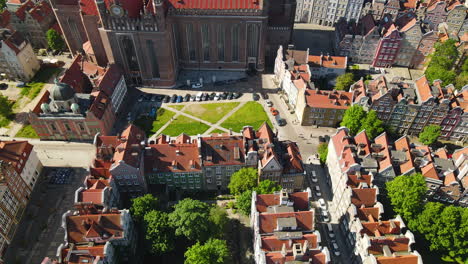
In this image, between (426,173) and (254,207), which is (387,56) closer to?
(426,173)

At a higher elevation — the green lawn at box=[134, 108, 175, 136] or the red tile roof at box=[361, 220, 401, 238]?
the red tile roof at box=[361, 220, 401, 238]

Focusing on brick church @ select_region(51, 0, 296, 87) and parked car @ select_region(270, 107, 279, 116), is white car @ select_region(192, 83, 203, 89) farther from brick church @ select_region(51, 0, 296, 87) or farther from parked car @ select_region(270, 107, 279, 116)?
parked car @ select_region(270, 107, 279, 116)

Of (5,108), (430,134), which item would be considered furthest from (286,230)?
(5,108)

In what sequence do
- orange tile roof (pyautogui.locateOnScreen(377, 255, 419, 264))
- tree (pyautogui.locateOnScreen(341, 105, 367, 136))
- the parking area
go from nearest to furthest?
orange tile roof (pyautogui.locateOnScreen(377, 255, 419, 264)) → the parking area → tree (pyautogui.locateOnScreen(341, 105, 367, 136))

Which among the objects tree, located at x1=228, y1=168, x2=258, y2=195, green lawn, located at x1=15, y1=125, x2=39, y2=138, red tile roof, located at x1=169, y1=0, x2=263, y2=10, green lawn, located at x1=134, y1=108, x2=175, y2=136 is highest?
red tile roof, located at x1=169, y1=0, x2=263, y2=10

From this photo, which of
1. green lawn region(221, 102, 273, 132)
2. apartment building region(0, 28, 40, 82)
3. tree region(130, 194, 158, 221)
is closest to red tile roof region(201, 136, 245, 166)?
tree region(130, 194, 158, 221)

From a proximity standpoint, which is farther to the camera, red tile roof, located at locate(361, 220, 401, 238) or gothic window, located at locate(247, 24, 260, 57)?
gothic window, located at locate(247, 24, 260, 57)

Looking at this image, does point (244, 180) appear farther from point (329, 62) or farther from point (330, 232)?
point (329, 62)
